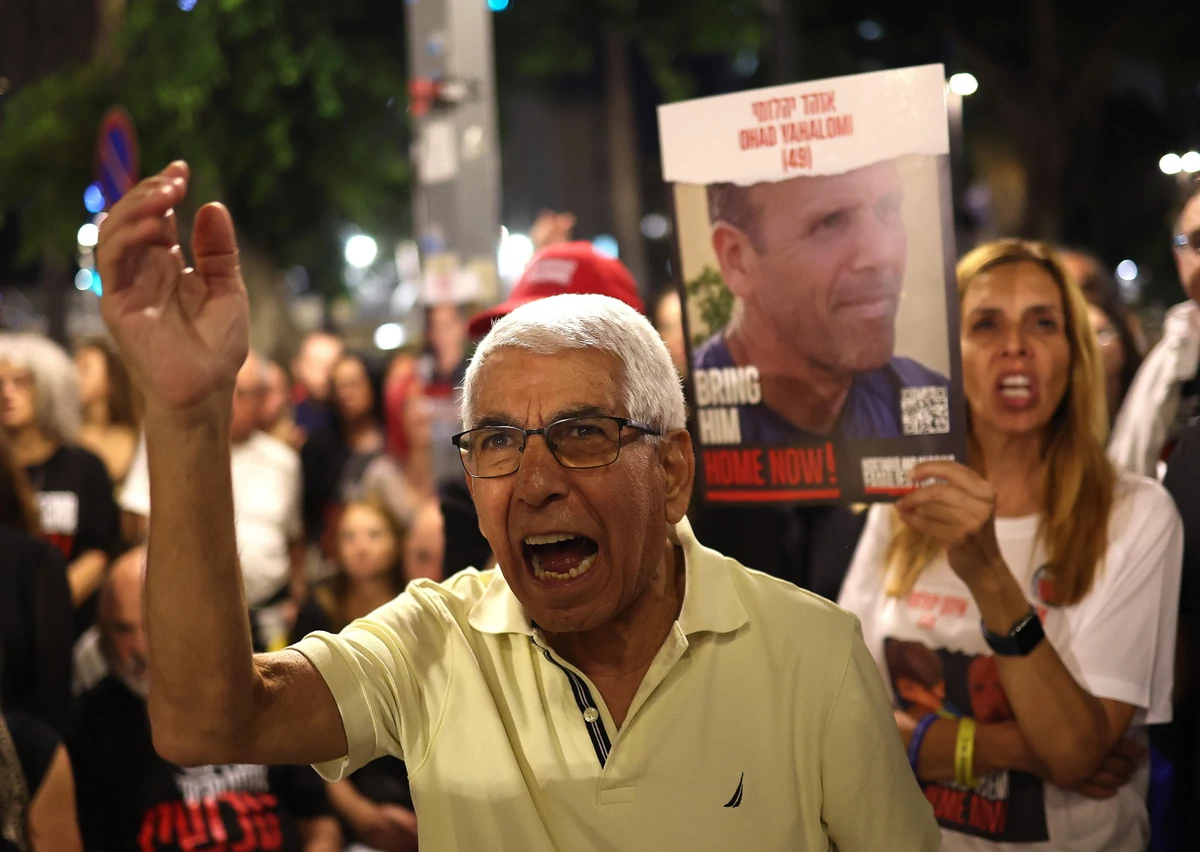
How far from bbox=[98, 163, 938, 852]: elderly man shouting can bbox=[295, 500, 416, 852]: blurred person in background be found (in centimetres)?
247

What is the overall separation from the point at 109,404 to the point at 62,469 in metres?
1.38

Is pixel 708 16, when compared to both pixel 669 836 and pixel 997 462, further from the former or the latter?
pixel 669 836

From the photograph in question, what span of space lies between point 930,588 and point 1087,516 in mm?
421

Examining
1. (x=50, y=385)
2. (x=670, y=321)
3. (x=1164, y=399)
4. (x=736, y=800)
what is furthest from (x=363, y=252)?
(x=736, y=800)

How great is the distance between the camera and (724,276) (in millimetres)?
2963

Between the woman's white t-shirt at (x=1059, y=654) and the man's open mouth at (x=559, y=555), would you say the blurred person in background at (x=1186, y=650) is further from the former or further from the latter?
the man's open mouth at (x=559, y=555)

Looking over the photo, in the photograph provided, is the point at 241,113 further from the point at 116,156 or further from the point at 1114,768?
the point at 1114,768

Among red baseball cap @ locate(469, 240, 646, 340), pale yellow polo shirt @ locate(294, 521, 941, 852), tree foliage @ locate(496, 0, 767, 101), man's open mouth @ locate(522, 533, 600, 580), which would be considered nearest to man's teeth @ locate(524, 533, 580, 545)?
man's open mouth @ locate(522, 533, 600, 580)

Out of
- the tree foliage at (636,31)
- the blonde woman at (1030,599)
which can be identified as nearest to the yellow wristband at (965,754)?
the blonde woman at (1030,599)

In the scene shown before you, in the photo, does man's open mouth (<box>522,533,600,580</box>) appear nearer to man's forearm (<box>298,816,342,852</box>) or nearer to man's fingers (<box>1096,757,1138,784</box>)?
man's fingers (<box>1096,757,1138,784</box>)

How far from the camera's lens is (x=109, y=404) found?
693 cm

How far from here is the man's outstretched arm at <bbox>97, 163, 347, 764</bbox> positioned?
1.80 meters

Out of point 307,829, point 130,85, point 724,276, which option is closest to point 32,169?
point 130,85

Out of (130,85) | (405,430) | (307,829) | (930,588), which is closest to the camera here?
(930,588)
